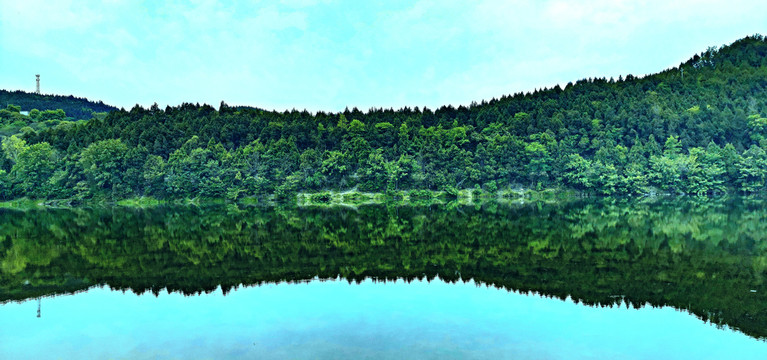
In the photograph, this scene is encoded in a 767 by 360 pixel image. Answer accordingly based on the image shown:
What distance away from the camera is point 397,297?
41.3ft

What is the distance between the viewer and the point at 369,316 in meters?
11.0

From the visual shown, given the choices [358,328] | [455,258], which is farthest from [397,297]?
[455,258]

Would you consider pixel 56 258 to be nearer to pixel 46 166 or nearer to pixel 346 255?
pixel 346 255

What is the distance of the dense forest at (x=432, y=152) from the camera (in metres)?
65.9

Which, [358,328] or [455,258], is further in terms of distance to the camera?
[455,258]

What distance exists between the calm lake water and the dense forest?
4666 cm

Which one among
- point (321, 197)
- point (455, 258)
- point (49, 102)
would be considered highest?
point (49, 102)

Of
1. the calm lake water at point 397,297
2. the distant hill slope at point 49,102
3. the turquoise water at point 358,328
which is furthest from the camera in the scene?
the distant hill slope at point 49,102

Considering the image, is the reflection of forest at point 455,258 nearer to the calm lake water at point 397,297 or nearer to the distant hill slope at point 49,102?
the calm lake water at point 397,297

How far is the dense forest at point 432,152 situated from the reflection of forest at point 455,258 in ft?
133

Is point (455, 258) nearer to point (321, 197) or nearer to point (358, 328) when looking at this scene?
point (358, 328)

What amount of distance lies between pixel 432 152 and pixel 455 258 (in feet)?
183

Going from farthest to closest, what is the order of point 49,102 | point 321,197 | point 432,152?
1. point 49,102
2. point 432,152
3. point 321,197

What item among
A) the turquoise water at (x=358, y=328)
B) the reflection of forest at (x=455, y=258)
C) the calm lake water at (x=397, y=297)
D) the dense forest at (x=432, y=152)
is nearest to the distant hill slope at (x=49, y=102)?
the dense forest at (x=432, y=152)
